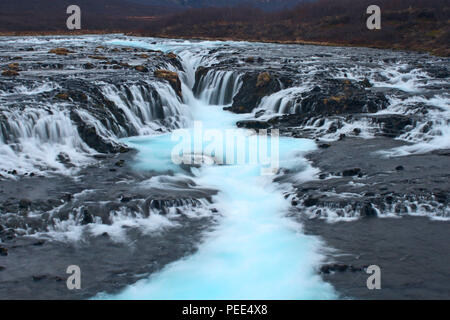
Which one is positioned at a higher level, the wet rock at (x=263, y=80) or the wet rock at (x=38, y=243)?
the wet rock at (x=263, y=80)

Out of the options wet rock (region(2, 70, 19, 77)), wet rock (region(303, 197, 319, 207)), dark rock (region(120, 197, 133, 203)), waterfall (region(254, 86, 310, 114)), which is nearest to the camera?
dark rock (region(120, 197, 133, 203))

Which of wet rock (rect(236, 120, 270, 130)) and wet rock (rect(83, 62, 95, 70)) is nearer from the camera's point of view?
wet rock (rect(236, 120, 270, 130))

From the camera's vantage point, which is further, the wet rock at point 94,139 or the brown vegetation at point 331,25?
the brown vegetation at point 331,25

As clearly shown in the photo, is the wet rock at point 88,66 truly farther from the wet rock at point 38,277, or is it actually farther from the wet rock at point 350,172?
the wet rock at point 38,277

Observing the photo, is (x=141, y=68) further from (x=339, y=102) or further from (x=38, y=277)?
(x=38, y=277)

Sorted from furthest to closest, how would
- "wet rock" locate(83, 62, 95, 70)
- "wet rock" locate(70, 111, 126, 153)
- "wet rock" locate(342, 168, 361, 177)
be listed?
"wet rock" locate(83, 62, 95, 70)
"wet rock" locate(70, 111, 126, 153)
"wet rock" locate(342, 168, 361, 177)

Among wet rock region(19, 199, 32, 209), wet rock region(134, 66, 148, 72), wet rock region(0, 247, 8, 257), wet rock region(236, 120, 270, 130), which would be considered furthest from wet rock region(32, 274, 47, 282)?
wet rock region(134, 66, 148, 72)

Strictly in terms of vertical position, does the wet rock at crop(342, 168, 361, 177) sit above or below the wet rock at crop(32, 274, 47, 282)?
above

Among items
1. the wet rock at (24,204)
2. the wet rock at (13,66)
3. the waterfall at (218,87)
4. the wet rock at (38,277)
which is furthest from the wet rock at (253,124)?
the wet rock at (38,277)

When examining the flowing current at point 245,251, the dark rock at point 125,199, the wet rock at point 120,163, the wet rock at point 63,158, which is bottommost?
the flowing current at point 245,251

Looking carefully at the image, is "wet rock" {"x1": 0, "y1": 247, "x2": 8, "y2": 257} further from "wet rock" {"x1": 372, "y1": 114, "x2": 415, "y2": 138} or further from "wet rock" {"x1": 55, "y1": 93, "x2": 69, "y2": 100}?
"wet rock" {"x1": 372, "y1": 114, "x2": 415, "y2": 138}
